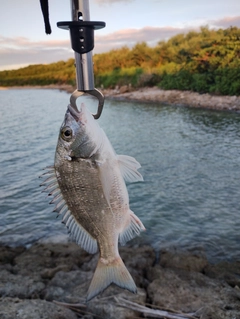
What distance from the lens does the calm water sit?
1048 cm

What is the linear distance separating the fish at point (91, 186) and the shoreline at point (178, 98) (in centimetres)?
3387

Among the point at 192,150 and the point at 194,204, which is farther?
the point at 192,150

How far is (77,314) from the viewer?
6.21 m

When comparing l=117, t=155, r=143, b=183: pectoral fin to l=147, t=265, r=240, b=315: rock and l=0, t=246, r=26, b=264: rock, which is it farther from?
l=0, t=246, r=26, b=264: rock

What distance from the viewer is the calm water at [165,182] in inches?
412

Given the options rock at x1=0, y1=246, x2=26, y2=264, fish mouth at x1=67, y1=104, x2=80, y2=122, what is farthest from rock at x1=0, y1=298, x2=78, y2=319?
fish mouth at x1=67, y1=104, x2=80, y2=122

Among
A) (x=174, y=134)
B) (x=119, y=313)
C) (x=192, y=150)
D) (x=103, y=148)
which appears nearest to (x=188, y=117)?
(x=174, y=134)

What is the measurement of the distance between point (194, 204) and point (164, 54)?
53521mm

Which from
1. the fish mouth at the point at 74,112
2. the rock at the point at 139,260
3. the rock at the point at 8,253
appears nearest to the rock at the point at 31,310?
the rock at the point at 139,260

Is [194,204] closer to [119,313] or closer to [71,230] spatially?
[119,313]

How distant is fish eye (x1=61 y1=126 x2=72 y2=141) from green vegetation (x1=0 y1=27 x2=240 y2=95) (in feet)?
128

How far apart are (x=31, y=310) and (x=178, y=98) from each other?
40008mm

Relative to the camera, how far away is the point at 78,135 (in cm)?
249

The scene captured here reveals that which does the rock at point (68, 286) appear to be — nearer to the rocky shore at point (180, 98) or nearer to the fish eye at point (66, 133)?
the fish eye at point (66, 133)
